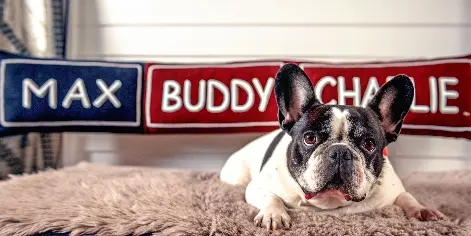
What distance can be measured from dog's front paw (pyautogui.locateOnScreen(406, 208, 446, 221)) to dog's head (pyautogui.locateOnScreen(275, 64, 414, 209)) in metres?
0.12

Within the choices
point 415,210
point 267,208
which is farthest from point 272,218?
point 415,210

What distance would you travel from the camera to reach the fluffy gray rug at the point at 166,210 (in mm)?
761

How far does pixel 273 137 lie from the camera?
1111 millimetres

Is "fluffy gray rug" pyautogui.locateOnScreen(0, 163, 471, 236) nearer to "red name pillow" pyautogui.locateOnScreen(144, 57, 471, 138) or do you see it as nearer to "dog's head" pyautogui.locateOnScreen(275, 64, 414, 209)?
"dog's head" pyautogui.locateOnScreen(275, 64, 414, 209)

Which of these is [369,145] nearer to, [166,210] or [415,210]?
[415,210]

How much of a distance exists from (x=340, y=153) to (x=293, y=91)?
0.17m

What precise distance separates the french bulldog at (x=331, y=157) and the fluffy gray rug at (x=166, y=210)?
0.11 feet

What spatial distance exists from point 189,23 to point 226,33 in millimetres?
141

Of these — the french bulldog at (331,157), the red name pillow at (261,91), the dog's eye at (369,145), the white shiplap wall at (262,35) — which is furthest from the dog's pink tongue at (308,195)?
the white shiplap wall at (262,35)

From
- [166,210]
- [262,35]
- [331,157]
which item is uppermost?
[262,35]

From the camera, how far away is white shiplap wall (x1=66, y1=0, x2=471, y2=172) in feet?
4.84

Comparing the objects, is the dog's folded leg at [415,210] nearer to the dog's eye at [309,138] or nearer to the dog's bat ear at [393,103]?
the dog's bat ear at [393,103]

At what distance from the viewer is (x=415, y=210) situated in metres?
0.86

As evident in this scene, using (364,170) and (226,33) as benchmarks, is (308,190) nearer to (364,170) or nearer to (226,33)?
(364,170)
